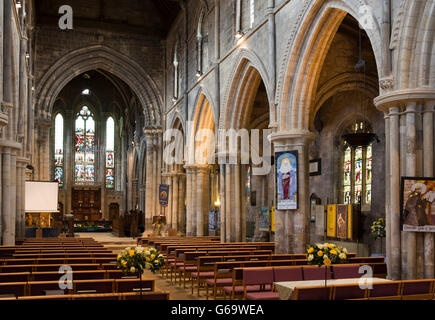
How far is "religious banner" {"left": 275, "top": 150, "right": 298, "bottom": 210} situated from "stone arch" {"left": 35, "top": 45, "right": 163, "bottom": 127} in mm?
17904

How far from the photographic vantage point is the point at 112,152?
45938mm

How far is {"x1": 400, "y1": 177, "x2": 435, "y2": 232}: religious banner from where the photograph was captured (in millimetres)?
8945

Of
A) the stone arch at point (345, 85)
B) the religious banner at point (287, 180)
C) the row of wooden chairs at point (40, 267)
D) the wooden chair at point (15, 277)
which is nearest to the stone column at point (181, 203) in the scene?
the stone arch at point (345, 85)

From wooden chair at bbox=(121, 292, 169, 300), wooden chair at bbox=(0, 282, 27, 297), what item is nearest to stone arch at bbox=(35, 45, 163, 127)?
wooden chair at bbox=(0, 282, 27, 297)

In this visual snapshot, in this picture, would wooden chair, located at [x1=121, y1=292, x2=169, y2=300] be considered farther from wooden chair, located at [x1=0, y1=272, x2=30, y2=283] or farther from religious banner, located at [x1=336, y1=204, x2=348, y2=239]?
religious banner, located at [x1=336, y1=204, x2=348, y2=239]

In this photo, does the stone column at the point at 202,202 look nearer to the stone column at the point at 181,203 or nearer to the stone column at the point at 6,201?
the stone column at the point at 181,203

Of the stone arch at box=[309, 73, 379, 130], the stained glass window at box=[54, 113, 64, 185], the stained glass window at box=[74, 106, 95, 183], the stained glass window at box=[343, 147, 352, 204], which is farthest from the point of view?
the stained glass window at box=[74, 106, 95, 183]

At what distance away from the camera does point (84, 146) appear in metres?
44.6

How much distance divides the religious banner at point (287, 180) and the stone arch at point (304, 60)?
2.67 feet

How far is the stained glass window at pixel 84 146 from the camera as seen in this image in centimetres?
4438

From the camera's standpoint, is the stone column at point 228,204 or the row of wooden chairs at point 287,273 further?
the stone column at point 228,204

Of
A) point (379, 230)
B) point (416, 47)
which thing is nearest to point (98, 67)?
point (379, 230)
